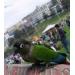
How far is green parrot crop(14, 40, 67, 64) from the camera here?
55.1 inches

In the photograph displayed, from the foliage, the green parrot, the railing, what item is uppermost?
the foliage

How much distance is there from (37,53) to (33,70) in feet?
0.42

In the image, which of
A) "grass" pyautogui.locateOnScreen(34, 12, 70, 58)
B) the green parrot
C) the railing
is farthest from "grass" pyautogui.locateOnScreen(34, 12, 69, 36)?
the railing

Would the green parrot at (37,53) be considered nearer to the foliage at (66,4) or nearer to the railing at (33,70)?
the railing at (33,70)

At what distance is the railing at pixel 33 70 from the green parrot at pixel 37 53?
5 centimetres

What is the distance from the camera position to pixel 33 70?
4.69ft

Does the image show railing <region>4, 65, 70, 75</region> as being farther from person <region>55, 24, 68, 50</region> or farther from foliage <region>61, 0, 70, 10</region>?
foliage <region>61, 0, 70, 10</region>

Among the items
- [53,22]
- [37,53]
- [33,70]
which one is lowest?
[33,70]

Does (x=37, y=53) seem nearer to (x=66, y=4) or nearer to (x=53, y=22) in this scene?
(x=53, y=22)

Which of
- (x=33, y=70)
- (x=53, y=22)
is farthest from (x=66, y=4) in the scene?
(x=33, y=70)

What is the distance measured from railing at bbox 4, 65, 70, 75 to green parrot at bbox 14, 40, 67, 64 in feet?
0.16

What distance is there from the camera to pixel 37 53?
4.69 feet

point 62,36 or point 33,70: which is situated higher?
point 62,36
